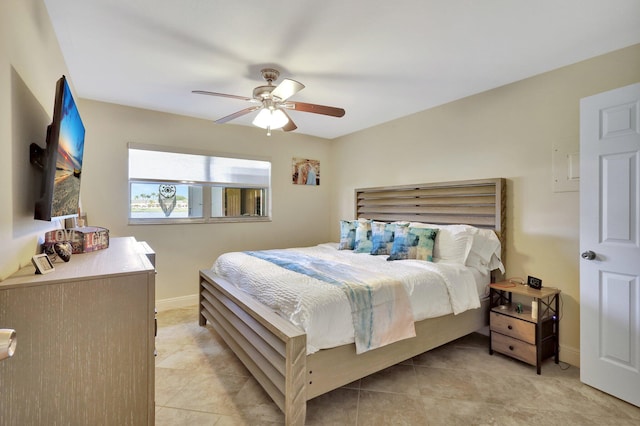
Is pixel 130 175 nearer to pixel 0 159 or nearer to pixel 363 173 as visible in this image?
pixel 0 159

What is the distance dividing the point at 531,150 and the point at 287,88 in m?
2.31

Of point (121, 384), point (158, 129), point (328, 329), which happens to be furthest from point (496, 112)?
point (158, 129)

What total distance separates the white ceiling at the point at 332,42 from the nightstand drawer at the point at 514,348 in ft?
7.68

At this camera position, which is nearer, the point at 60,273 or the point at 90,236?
the point at 60,273

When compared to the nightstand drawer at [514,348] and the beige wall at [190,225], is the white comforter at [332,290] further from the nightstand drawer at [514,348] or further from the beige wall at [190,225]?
the beige wall at [190,225]

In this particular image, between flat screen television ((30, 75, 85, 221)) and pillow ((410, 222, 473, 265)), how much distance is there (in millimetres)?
2962

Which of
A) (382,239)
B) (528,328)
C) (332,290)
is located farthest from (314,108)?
(528,328)

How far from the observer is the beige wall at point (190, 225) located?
348cm

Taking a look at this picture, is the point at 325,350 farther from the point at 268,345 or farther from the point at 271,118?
the point at 271,118

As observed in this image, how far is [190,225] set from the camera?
13.2ft

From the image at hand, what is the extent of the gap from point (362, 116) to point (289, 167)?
1.46m

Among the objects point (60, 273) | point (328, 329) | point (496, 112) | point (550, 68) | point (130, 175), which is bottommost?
point (328, 329)

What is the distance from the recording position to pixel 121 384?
121cm

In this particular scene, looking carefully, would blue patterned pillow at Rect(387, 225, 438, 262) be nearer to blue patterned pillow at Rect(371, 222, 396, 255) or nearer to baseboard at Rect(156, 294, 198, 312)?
blue patterned pillow at Rect(371, 222, 396, 255)
